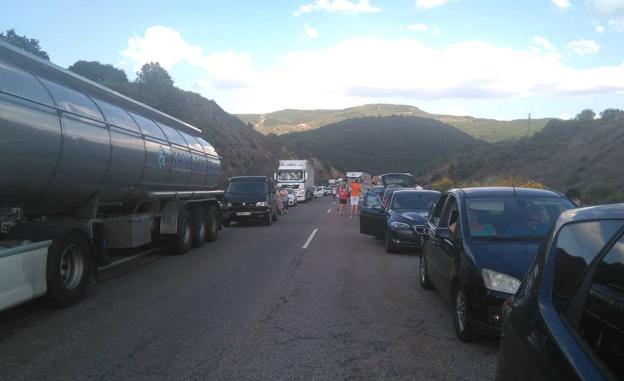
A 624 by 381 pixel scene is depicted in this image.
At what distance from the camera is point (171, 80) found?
61.5 meters

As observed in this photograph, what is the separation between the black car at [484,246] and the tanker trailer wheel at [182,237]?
6.49 meters

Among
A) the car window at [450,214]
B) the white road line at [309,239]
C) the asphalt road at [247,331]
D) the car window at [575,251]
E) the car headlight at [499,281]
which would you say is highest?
the car window at [575,251]

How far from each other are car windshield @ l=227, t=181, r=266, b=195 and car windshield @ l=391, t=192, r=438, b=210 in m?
9.26

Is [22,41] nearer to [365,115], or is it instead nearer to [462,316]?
[462,316]

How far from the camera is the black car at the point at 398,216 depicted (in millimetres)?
12703

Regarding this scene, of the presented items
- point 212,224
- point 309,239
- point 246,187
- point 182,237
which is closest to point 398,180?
point 246,187

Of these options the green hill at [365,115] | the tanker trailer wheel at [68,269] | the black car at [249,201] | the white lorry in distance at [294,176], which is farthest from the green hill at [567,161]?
the green hill at [365,115]

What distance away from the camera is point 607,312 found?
2256 mm

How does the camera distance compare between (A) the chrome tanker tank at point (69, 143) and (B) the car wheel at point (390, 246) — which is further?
(B) the car wheel at point (390, 246)

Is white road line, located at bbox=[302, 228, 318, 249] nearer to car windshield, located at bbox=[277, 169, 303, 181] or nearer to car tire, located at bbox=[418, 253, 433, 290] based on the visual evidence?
A: car tire, located at bbox=[418, 253, 433, 290]

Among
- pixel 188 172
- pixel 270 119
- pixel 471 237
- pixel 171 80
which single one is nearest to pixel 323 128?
pixel 270 119

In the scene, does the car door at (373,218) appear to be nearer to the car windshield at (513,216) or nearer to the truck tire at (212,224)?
the truck tire at (212,224)

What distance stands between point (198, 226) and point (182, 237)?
60.1 inches

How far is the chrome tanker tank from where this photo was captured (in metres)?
6.83
